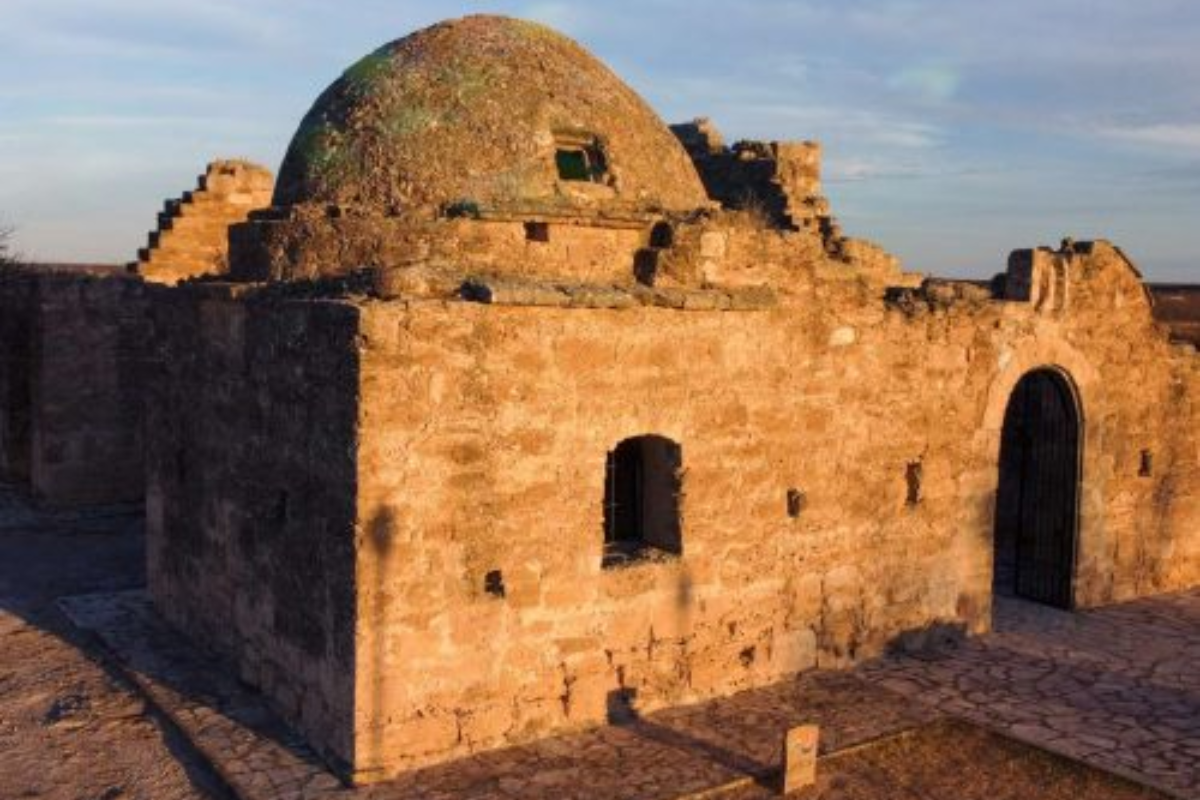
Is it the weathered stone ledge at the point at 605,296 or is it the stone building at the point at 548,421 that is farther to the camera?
the weathered stone ledge at the point at 605,296

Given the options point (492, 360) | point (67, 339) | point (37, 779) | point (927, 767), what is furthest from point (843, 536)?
point (67, 339)

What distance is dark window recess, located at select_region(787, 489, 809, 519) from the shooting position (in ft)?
26.0

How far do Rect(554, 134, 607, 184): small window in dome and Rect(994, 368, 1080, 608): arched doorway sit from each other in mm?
4535

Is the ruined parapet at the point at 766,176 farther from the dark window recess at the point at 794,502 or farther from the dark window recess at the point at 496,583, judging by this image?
the dark window recess at the point at 496,583

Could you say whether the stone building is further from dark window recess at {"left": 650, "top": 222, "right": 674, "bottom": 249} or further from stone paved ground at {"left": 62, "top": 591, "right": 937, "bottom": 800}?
stone paved ground at {"left": 62, "top": 591, "right": 937, "bottom": 800}

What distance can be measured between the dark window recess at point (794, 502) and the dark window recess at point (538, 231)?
249cm

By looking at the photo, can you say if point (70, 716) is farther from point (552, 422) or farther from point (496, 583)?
point (552, 422)

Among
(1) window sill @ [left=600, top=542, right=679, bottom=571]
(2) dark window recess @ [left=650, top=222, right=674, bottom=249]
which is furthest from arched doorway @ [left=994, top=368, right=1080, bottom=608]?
(1) window sill @ [left=600, top=542, right=679, bottom=571]

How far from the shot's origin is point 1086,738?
719cm

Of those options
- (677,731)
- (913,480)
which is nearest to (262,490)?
(677,731)

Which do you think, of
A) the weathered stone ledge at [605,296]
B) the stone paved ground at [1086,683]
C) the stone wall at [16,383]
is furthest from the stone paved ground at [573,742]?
the stone wall at [16,383]

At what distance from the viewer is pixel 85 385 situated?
1352 cm

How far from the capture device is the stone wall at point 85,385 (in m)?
13.3

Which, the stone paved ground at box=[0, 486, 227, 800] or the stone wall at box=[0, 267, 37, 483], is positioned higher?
the stone wall at box=[0, 267, 37, 483]
